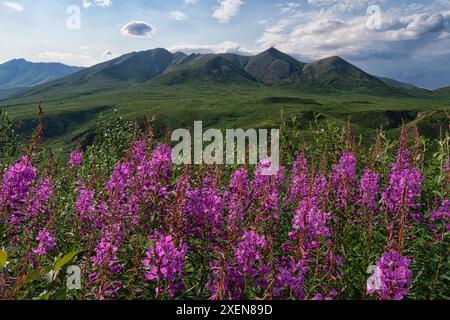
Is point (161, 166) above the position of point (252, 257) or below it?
above

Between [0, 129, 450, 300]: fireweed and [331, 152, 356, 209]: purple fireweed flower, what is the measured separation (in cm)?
2

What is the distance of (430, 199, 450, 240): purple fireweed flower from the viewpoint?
17.3ft

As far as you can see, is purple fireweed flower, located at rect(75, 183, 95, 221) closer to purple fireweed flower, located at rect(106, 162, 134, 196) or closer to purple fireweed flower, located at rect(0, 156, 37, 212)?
purple fireweed flower, located at rect(106, 162, 134, 196)

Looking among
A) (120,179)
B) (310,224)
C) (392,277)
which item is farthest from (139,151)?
(392,277)

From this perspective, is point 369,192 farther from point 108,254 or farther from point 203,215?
point 108,254

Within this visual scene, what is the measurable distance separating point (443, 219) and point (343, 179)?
1.35m

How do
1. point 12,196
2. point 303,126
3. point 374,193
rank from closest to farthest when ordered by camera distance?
point 12,196 < point 374,193 < point 303,126

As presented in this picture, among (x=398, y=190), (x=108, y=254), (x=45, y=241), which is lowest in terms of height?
(x=45, y=241)

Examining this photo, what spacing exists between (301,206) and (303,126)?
46417 mm

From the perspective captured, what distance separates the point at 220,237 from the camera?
5.18m

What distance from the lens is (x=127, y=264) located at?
4.95m

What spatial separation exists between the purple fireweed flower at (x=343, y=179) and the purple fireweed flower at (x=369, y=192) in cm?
18
